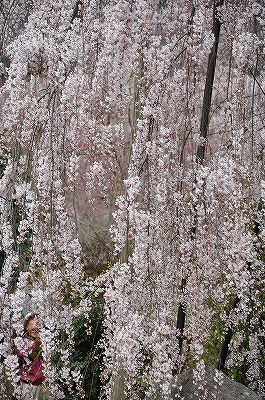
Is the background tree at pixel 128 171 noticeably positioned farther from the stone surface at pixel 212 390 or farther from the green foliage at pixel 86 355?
the green foliage at pixel 86 355

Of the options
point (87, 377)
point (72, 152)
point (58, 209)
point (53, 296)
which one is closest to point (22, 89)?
point (72, 152)

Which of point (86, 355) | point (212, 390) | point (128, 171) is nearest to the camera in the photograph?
point (128, 171)

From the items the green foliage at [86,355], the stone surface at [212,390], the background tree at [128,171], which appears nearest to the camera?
the background tree at [128,171]

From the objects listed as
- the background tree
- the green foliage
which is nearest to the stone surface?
the background tree

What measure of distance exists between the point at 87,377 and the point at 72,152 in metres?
2.07

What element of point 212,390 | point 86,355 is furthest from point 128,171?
point 86,355

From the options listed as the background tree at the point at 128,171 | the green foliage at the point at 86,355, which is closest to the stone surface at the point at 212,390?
the background tree at the point at 128,171

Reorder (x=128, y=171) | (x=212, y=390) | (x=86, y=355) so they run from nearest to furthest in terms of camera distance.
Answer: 1. (x=128, y=171)
2. (x=212, y=390)
3. (x=86, y=355)

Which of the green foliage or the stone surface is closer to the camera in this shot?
the stone surface

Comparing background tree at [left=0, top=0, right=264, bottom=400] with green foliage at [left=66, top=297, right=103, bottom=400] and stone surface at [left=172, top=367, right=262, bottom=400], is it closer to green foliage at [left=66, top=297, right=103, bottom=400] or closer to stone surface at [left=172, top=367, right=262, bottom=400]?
stone surface at [left=172, top=367, right=262, bottom=400]

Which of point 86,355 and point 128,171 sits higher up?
point 128,171

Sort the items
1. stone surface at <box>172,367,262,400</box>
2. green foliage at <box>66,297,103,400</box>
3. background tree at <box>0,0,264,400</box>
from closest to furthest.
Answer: background tree at <box>0,0,264,400</box> < stone surface at <box>172,367,262,400</box> < green foliage at <box>66,297,103,400</box>

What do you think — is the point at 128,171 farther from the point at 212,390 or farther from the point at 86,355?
the point at 86,355

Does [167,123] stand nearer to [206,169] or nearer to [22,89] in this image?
[206,169]
